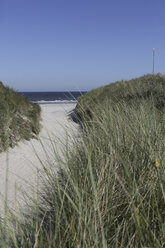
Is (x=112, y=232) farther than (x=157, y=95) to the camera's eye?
No

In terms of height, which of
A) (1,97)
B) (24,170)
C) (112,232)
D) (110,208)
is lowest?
(24,170)

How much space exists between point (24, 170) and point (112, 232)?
3.50 metres

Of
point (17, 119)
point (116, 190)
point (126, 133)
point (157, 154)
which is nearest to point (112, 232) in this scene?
point (116, 190)

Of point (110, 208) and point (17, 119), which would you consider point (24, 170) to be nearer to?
point (17, 119)

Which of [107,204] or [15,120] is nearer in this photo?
[107,204]

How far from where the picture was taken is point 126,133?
102 inches

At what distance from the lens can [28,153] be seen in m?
6.00

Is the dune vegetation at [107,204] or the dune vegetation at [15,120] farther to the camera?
the dune vegetation at [15,120]

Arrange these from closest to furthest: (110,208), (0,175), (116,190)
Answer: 1. (110,208)
2. (116,190)
3. (0,175)

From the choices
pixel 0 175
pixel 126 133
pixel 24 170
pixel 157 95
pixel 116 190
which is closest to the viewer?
pixel 116 190

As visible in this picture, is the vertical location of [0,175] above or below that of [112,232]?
below

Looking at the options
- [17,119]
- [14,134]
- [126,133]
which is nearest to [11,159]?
[14,134]

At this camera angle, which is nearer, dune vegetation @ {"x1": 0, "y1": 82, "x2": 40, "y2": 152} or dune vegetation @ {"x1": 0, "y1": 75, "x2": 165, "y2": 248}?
dune vegetation @ {"x1": 0, "y1": 75, "x2": 165, "y2": 248}

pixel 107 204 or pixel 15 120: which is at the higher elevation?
pixel 15 120
